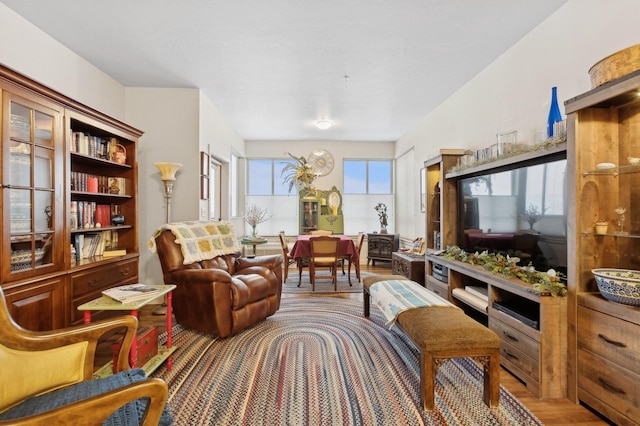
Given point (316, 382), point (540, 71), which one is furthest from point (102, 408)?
point (540, 71)

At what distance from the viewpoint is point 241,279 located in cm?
287

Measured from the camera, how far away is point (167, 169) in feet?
11.4

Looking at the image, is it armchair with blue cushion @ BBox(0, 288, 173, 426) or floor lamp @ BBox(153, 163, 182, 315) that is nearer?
armchair with blue cushion @ BBox(0, 288, 173, 426)

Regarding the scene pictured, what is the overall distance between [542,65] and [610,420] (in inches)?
99.8

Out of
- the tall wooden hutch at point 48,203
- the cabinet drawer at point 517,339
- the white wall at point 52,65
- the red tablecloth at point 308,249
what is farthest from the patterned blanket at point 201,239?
the cabinet drawer at point 517,339

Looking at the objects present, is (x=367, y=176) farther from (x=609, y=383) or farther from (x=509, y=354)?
(x=609, y=383)

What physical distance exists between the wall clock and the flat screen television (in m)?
3.68

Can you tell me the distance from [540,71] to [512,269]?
1.70m

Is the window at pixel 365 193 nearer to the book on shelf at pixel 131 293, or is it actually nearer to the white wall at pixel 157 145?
the white wall at pixel 157 145

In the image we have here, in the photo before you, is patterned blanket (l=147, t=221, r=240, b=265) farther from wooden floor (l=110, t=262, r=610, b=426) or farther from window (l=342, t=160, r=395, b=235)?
window (l=342, t=160, r=395, b=235)

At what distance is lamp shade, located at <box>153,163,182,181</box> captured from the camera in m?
3.47

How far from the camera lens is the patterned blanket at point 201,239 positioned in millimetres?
2918

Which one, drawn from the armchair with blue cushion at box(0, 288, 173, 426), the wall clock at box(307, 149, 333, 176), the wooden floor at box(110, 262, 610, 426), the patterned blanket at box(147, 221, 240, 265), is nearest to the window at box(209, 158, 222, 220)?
the patterned blanket at box(147, 221, 240, 265)

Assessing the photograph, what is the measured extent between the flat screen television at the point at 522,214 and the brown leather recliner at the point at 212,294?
7.30 feet
